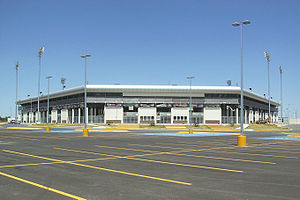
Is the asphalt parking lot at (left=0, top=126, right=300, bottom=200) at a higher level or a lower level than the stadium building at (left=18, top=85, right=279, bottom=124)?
lower

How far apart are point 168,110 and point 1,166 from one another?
225 ft

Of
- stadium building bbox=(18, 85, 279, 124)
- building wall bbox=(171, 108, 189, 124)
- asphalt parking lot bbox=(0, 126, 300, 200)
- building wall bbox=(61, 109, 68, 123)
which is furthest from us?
building wall bbox=(61, 109, 68, 123)

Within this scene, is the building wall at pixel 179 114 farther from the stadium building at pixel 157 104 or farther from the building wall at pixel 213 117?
the building wall at pixel 213 117

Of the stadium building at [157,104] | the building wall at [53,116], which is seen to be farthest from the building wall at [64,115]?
the stadium building at [157,104]

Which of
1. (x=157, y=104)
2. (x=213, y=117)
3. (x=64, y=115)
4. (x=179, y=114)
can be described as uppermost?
(x=157, y=104)

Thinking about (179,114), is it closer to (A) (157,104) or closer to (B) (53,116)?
(A) (157,104)

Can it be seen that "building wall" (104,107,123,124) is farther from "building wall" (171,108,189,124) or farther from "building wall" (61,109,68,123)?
"building wall" (61,109,68,123)

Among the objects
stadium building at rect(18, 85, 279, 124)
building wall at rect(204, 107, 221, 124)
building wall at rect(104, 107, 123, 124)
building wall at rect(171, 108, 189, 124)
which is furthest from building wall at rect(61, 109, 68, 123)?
building wall at rect(204, 107, 221, 124)

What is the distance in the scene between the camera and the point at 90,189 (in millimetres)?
7309

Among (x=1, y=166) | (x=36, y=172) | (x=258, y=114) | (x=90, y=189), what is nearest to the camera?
(x=90, y=189)

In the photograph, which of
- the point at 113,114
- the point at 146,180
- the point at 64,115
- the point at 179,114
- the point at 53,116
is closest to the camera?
the point at 146,180

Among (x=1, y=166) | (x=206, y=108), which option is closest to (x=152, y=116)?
(x=206, y=108)

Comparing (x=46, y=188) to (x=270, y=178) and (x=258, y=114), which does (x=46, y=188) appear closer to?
(x=270, y=178)

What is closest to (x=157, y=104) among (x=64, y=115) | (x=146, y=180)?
(x=64, y=115)
